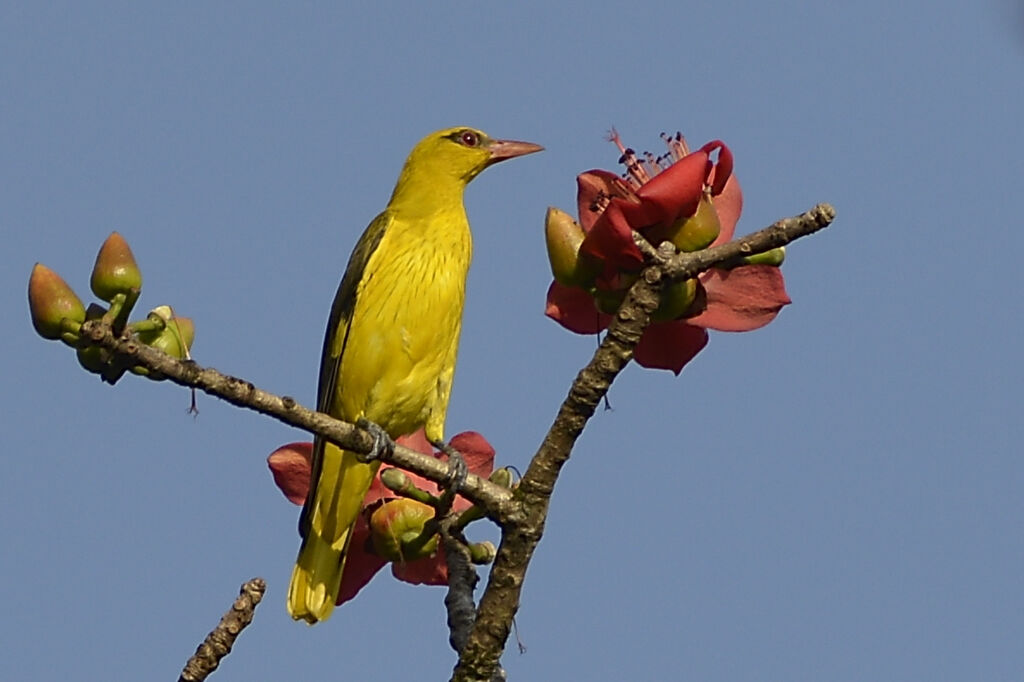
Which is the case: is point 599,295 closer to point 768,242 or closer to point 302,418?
point 768,242

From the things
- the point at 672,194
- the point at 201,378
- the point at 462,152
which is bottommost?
the point at 201,378

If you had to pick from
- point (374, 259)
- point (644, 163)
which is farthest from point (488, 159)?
point (644, 163)

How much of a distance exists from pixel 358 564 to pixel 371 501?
0.19 m

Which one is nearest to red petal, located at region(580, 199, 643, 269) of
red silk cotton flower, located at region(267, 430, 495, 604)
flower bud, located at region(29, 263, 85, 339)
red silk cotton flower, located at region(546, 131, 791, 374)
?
red silk cotton flower, located at region(546, 131, 791, 374)

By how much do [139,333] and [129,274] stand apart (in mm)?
163

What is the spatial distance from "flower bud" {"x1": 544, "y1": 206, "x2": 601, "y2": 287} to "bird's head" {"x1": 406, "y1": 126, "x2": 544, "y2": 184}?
10.2 feet

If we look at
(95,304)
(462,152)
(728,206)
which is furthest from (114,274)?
(462,152)

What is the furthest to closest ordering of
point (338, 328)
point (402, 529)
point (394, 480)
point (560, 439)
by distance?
point (338, 328)
point (402, 529)
point (394, 480)
point (560, 439)

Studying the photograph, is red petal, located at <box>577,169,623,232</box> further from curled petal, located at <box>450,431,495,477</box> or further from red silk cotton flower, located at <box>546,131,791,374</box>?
curled petal, located at <box>450,431,495,477</box>

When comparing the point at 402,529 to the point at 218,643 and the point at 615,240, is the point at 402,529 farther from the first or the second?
the point at 615,240

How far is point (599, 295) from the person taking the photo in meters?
2.95

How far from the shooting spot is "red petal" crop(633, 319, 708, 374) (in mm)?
2996

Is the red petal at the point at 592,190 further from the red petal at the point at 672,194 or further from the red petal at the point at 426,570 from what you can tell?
the red petal at the point at 426,570

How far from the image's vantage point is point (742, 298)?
115 inches
